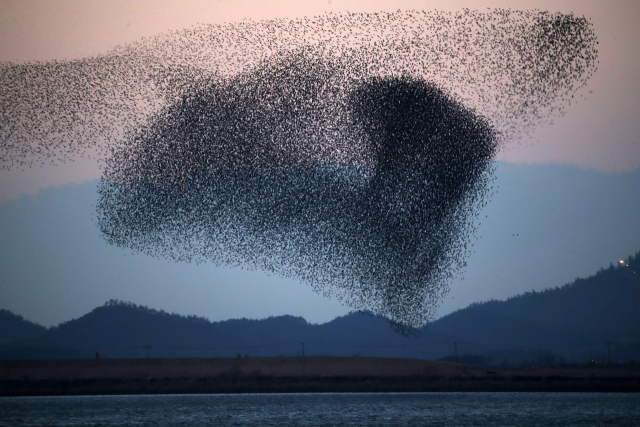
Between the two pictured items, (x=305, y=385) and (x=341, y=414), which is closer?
(x=341, y=414)

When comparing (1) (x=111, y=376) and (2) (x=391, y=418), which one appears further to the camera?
(1) (x=111, y=376)

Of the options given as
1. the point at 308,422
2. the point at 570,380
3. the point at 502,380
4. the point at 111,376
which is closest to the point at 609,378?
the point at 570,380

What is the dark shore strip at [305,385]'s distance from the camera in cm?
8356

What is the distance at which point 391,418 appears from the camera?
59.6 meters

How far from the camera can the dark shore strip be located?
83.6m

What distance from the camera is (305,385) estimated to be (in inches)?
3447

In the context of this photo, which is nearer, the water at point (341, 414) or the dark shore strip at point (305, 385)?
the water at point (341, 414)

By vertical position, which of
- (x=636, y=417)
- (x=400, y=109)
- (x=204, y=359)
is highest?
(x=400, y=109)

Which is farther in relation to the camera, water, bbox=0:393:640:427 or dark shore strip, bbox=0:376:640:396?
dark shore strip, bbox=0:376:640:396

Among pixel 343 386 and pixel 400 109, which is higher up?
pixel 400 109

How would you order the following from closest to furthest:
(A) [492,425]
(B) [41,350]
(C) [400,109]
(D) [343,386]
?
(A) [492,425] → (C) [400,109] → (D) [343,386] → (B) [41,350]

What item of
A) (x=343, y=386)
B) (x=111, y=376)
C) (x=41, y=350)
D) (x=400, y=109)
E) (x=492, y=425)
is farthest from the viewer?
(x=41, y=350)

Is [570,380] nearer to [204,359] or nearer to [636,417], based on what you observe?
[636,417]

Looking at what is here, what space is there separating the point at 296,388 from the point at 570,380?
33415 mm
